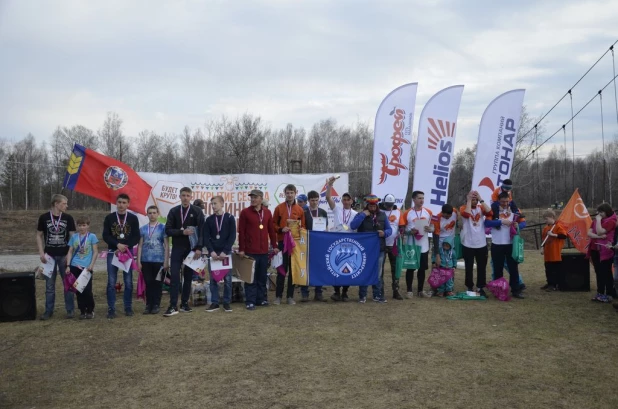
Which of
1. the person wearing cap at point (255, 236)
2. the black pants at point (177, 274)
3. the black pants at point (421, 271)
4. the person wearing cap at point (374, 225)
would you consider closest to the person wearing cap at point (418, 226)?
the black pants at point (421, 271)

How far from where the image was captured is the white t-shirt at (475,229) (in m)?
9.24

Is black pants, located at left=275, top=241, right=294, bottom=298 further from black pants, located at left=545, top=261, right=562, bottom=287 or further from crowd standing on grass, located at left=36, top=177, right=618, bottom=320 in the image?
black pants, located at left=545, top=261, right=562, bottom=287

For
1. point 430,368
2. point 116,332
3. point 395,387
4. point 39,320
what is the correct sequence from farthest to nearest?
1. point 39,320
2. point 116,332
3. point 430,368
4. point 395,387

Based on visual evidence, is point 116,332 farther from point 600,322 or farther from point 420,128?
point 420,128

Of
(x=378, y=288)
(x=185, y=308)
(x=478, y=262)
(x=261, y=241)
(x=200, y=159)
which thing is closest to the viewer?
(x=185, y=308)

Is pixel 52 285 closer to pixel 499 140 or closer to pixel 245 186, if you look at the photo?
pixel 245 186

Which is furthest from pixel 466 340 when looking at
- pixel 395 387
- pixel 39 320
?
pixel 39 320

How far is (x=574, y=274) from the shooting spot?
10000mm

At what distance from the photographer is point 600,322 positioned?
285 inches

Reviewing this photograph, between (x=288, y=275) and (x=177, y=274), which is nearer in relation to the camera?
(x=177, y=274)

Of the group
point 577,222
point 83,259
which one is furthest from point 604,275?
point 83,259

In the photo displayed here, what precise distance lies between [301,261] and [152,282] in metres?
2.63

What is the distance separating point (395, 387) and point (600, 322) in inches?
173

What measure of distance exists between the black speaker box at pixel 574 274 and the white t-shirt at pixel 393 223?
3.64m
